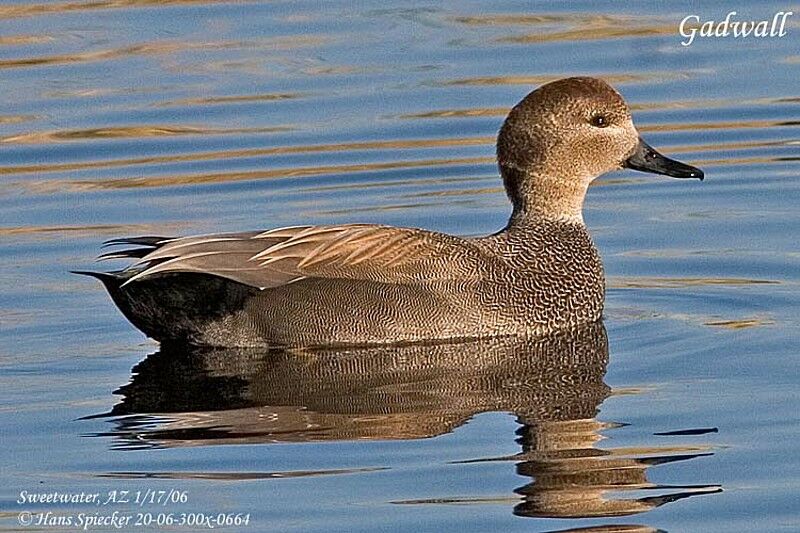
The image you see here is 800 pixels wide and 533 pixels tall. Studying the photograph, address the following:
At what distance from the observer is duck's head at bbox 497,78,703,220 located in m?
10.2

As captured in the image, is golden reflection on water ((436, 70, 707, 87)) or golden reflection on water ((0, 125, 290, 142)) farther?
golden reflection on water ((436, 70, 707, 87))

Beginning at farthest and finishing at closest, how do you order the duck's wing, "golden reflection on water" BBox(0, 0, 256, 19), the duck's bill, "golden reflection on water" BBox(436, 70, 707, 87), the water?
"golden reflection on water" BBox(0, 0, 256, 19) → "golden reflection on water" BBox(436, 70, 707, 87) → the duck's bill → the duck's wing → the water

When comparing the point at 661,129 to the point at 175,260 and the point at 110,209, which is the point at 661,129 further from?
the point at 175,260

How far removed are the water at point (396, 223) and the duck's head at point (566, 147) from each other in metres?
0.52

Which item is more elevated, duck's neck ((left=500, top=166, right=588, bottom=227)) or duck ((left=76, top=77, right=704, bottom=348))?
duck's neck ((left=500, top=166, right=588, bottom=227))

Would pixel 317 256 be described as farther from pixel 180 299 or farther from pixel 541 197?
pixel 541 197

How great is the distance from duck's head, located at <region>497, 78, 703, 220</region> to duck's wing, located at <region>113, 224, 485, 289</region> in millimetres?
706

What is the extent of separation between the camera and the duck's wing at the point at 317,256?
9.31 m

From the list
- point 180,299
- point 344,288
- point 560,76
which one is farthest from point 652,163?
point 560,76

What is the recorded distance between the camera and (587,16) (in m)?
15.5

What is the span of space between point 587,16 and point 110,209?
4.90 meters

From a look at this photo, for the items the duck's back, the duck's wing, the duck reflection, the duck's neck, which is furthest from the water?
the duck's neck

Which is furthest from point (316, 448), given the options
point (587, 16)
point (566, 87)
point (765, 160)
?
point (587, 16)

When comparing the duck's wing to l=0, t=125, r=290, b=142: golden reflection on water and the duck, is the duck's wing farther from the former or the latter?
l=0, t=125, r=290, b=142: golden reflection on water
